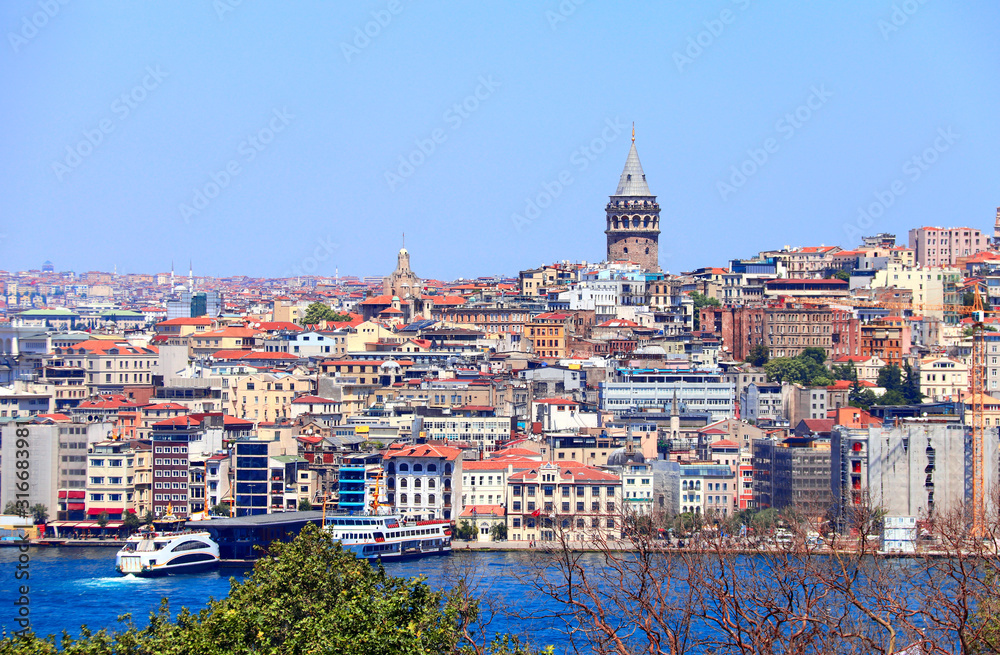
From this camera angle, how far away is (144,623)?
897 inches

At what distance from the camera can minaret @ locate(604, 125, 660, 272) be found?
55750mm

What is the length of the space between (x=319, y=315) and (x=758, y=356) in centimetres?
1522

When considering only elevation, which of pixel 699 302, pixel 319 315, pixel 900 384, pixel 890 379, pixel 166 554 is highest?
pixel 699 302

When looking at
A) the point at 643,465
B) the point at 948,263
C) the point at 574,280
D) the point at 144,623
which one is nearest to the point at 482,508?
the point at 643,465

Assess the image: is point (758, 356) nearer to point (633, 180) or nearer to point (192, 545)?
point (633, 180)

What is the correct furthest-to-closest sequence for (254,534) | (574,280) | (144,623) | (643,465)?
(574,280) < (643,465) < (254,534) < (144,623)

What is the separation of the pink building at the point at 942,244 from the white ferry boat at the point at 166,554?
1473 inches

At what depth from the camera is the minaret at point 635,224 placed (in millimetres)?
55750

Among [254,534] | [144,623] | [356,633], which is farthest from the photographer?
[254,534]

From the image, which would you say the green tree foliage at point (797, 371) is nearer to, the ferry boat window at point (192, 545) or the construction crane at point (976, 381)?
the construction crane at point (976, 381)

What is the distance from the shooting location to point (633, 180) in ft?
184

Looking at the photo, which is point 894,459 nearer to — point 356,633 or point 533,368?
point 533,368

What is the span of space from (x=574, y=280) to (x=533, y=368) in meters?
12.3

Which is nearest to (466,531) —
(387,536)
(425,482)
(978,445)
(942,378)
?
(425,482)
